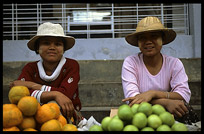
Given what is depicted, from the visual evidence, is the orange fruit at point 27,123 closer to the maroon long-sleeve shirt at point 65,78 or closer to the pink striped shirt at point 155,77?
the maroon long-sleeve shirt at point 65,78

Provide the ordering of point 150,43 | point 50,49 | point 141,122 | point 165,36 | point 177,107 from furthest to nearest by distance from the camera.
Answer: point 165,36
point 50,49
point 150,43
point 177,107
point 141,122

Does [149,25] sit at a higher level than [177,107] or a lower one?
higher

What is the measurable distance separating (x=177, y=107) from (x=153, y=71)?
0.60 metres

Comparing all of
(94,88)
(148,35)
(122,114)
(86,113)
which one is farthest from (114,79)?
(122,114)

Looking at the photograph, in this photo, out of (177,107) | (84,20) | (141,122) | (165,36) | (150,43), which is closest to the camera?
(141,122)

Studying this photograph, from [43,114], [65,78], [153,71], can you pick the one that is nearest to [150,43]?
[153,71]

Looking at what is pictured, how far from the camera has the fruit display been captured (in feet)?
5.26

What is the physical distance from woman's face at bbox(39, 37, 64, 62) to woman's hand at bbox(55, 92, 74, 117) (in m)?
0.47

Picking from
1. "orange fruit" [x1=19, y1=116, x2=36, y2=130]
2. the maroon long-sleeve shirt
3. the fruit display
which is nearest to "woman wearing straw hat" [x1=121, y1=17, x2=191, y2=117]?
the maroon long-sleeve shirt

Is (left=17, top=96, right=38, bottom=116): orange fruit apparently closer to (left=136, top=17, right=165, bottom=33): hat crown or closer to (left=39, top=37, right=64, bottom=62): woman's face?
(left=39, top=37, right=64, bottom=62): woman's face

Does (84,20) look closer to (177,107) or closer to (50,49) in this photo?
(50,49)

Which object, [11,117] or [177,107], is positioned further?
[177,107]

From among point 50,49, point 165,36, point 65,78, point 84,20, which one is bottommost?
point 65,78

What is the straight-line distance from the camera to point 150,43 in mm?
2623
